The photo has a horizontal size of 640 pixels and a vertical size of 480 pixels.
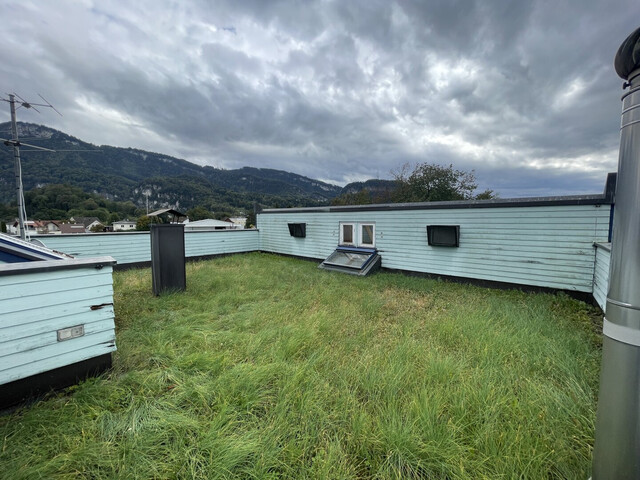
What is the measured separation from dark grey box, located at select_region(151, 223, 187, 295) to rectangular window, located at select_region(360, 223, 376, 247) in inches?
214

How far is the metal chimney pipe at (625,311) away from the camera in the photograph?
94cm

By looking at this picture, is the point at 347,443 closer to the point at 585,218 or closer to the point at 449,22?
the point at 585,218

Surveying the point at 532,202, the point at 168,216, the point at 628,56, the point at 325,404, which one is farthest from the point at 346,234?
the point at 628,56

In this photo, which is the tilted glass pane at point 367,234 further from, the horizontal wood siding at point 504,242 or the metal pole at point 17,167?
the metal pole at point 17,167

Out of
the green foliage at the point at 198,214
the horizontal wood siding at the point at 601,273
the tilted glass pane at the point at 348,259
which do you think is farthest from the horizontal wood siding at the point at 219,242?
the green foliage at the point at 198,214

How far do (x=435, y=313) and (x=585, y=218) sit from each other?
3779 millimetres

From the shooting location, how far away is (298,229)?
1033 centimetres

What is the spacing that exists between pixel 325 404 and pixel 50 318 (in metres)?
2.46

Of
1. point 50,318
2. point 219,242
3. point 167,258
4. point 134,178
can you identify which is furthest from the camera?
point 134,178

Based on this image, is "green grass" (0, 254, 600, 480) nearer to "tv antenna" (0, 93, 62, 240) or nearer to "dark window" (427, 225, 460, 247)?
"dark window" (427, 225, 460, 247)

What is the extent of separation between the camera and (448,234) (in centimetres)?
658

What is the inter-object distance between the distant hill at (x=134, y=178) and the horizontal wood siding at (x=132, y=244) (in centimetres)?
458

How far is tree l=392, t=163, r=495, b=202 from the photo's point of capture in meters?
24.7

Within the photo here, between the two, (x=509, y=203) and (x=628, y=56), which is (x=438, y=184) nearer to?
(x=509, y=203)
